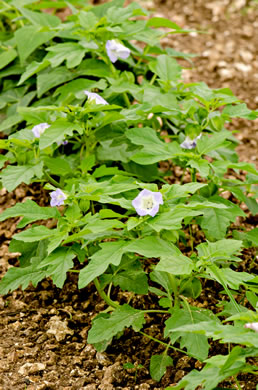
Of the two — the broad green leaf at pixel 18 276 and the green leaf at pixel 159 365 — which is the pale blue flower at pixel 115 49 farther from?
the green leaf at pixel 159 365

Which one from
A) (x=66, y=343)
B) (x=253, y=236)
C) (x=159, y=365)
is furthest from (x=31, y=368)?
(x=253, y=236)

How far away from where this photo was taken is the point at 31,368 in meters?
1.91

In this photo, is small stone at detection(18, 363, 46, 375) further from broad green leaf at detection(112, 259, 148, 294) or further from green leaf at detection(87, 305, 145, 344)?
broad green leaf at detection(112, 259, 148, 294)

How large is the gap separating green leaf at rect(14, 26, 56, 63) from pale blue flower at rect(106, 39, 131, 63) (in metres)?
0.46

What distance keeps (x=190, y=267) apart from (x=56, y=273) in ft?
1.41

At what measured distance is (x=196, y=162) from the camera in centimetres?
209

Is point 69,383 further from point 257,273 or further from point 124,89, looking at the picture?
point 124,89

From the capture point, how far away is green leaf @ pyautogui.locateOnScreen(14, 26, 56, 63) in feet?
9.33

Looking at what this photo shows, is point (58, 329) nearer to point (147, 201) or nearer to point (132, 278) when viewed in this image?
point (132, 278)

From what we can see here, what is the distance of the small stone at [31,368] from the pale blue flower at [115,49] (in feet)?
4.40

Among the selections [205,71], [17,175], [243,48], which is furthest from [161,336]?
[243,48]

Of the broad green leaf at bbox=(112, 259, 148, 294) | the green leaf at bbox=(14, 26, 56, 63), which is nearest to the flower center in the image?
the broad green leaf at bbox=(112, 259, 148, 294)

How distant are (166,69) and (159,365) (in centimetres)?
132

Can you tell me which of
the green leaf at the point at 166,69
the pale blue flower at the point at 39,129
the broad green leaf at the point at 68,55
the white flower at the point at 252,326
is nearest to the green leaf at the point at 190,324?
the white flower at the point at 252,326
